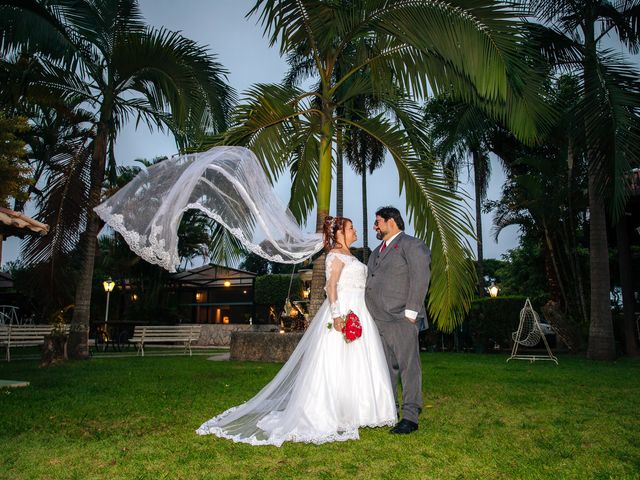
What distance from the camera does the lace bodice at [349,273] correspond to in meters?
5.16

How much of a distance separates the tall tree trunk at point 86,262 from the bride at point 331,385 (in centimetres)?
846

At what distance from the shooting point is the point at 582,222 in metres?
23.2

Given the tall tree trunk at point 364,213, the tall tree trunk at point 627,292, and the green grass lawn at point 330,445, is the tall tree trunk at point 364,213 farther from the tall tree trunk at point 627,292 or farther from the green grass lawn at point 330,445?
the green grass lawn at point 330,445

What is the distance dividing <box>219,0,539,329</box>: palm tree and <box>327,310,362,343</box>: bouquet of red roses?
2706 millimetres

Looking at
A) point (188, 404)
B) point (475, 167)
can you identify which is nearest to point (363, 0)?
point (188, 404)

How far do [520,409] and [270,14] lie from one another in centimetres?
678

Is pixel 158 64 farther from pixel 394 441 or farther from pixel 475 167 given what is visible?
pixel 475 167

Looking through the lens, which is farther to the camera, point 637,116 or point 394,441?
point 637,116

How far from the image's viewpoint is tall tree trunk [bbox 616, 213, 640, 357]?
15.2 metres

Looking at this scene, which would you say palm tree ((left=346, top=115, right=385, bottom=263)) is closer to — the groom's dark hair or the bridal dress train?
the groom's dark hair

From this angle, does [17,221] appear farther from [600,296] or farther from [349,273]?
[600,296]

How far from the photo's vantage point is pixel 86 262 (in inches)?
482

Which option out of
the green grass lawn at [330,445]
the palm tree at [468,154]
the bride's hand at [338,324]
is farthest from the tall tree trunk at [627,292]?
the bride's hand at [338,324]

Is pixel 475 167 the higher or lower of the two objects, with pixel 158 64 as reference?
higher
